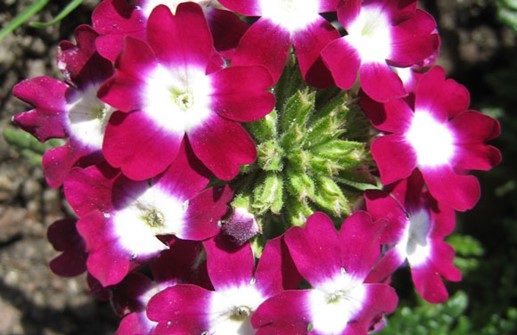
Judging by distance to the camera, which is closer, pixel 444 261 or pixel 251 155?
pixel 251 155

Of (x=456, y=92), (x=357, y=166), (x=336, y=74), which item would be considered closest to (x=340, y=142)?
(x=357, y=166)

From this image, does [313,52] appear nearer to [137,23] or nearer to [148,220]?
[137,23]

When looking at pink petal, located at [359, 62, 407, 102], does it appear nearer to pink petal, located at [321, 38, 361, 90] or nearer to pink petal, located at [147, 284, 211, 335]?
pink petal, located at [321, 38, 361, 90]

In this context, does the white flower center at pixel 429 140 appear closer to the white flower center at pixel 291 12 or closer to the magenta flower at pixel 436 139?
the magenta flower at pixel 436 139

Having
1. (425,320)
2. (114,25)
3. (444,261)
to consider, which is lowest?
(425,320)

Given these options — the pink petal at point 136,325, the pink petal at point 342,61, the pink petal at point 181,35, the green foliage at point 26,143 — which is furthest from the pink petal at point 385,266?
the green foliage at point 26,143

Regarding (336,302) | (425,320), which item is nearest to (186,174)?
(336,302)
